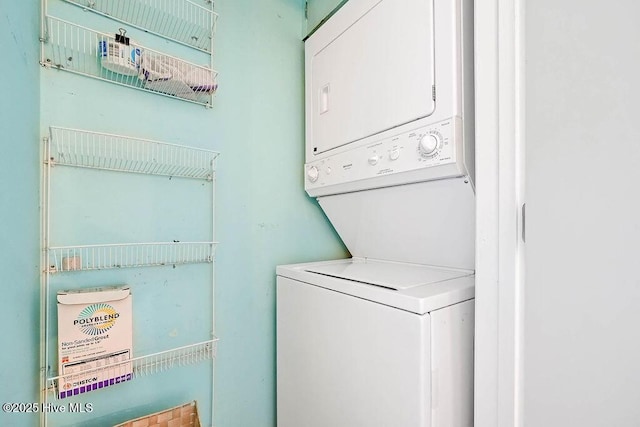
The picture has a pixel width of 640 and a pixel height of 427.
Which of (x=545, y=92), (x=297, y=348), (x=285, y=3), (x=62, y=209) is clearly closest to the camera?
(x=545, y=92)

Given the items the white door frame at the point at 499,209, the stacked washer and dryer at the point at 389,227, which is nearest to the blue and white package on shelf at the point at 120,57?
the stacked washer and dryer at the point at 389,227

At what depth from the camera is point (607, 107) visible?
27.4 inches

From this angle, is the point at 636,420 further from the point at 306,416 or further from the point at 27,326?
the point at 27,326

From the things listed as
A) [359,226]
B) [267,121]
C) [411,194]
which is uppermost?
[267,121]

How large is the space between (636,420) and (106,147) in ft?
5.89

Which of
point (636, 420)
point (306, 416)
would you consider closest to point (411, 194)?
point (636, 420)

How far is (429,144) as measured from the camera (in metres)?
1.07

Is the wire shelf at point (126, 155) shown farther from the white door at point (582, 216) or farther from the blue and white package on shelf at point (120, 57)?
the white door at point (582, 216)

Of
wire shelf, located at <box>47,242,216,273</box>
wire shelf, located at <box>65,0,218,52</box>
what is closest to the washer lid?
wire shelf, located at <box>47,242,216,273</box>

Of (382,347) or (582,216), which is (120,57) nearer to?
(382,347)

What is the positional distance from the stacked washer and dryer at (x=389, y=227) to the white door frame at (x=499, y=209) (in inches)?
4.3

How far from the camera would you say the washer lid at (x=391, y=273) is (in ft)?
3.73

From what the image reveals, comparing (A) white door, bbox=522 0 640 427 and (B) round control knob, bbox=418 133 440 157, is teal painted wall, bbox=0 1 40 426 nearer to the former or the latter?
(B) round control knob, bbox=418 133 440 157

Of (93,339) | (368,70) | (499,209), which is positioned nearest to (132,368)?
(93,339)
